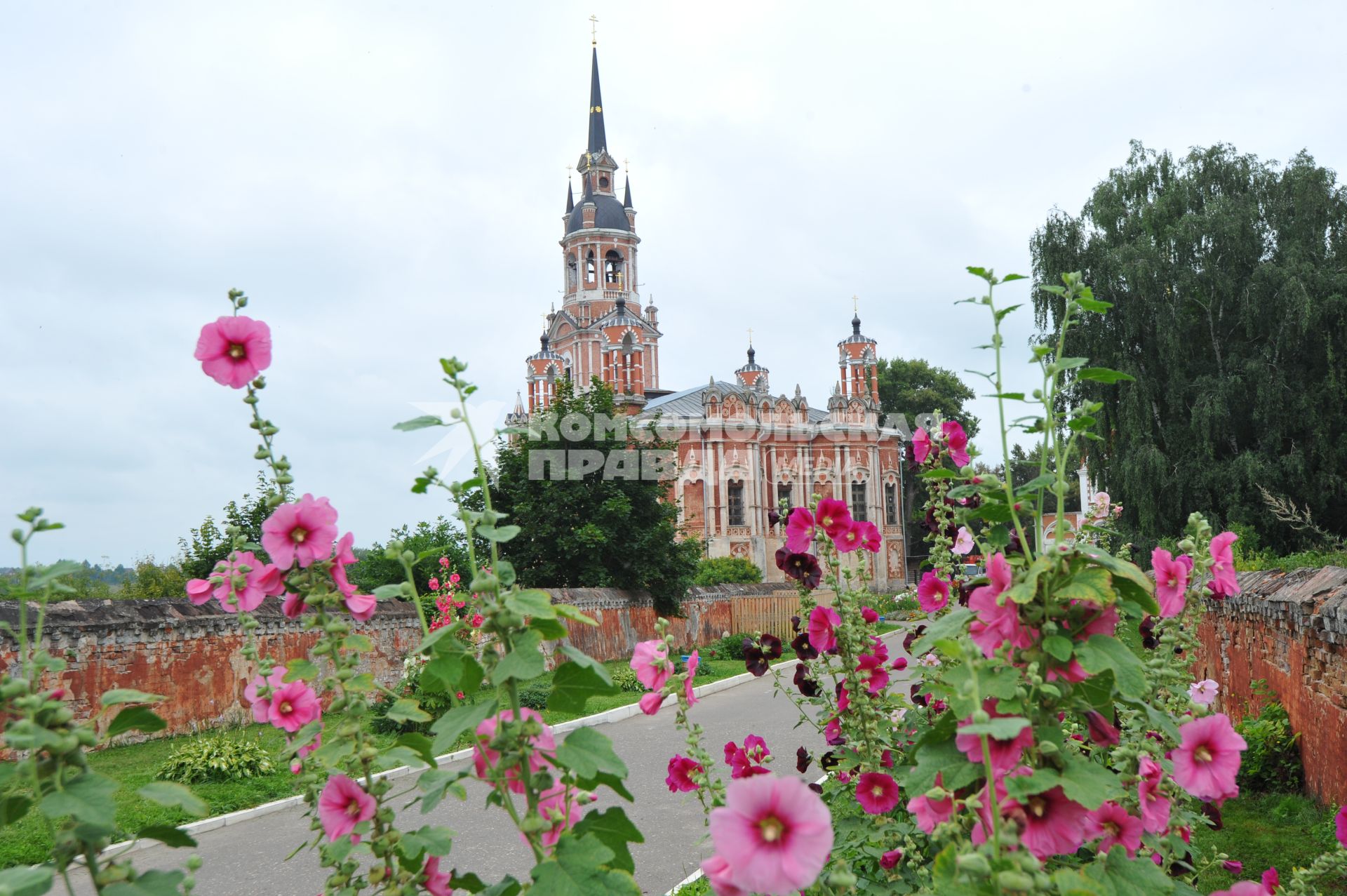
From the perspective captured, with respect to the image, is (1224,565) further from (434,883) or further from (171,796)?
(171,796)

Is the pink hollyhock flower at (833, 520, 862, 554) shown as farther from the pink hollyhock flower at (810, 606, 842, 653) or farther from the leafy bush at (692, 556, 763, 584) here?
the leafy bush at (692, 556, 763, 584)

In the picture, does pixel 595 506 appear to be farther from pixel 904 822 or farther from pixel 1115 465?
pixel 904 822

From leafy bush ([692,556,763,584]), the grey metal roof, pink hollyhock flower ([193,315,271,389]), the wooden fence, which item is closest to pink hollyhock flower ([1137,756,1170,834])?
pink hollyhock flower ([193,315,271,389])

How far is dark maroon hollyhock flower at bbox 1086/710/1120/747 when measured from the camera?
1.85 metres

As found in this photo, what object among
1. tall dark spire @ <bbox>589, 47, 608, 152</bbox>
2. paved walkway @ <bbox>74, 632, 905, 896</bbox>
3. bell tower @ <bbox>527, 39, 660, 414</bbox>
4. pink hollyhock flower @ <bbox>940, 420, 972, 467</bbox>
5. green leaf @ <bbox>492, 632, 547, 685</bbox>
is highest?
tall dark spire @ <bbox>589, 47, 608, 152</bbox>

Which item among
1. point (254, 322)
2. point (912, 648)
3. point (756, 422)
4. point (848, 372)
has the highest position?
point (848, 372)

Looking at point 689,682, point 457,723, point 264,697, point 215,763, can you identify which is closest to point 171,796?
point 457,723

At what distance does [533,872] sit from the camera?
1.65m

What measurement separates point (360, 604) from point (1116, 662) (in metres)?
1.44

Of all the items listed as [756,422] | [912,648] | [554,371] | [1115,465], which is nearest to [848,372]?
[756,422]

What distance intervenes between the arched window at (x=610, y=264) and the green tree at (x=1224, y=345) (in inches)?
1454

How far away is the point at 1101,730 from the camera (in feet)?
6.10

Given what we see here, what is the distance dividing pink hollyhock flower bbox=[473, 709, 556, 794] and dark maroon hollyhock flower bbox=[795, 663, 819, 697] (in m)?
1.55

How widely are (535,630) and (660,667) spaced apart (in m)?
0.84
